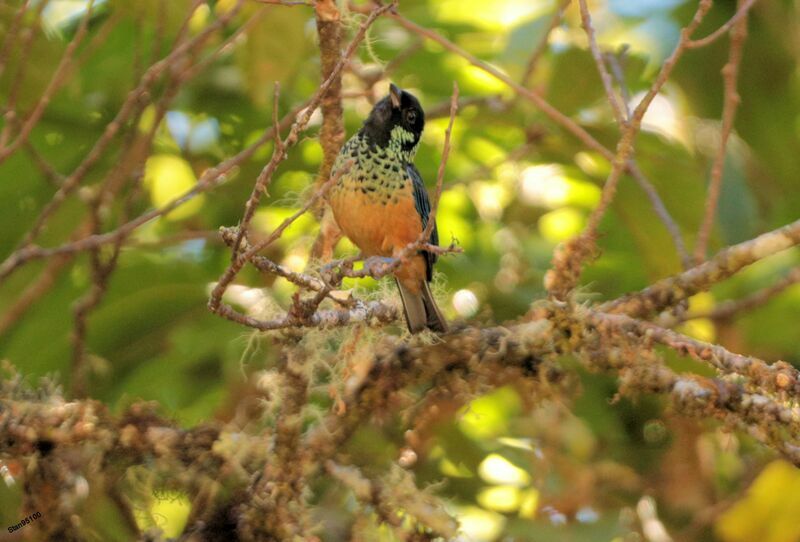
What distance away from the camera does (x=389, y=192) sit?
3.73 metres

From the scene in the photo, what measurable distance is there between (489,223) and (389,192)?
0.83 metres

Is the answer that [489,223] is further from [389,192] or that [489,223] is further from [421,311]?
[421,311]

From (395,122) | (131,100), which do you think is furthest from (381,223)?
(131,100)

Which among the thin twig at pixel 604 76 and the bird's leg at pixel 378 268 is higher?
the thin twig at pixel 604 76

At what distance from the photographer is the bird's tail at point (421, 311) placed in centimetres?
314

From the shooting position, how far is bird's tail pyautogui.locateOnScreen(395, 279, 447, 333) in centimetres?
314

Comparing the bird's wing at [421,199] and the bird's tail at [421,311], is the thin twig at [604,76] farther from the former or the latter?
the bird's wing at [421,199]

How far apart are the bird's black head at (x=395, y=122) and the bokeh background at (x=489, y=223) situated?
18cm

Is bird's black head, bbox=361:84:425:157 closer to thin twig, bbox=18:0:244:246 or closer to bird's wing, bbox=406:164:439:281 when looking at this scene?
bird's wing, bbox=406:164:439:281

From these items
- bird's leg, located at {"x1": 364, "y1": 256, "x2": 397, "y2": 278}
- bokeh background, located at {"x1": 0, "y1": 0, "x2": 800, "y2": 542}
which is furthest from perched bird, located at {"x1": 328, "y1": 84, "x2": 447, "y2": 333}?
bird's leg, located at {"x1": 364, "y1": 256, "x2": 397, "y2": 278}

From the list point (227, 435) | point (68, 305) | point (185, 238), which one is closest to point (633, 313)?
point (227, 435)

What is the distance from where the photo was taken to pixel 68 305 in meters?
4.08

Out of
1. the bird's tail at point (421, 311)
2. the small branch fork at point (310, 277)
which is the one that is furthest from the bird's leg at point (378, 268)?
the bird's tail at point (421, 311)

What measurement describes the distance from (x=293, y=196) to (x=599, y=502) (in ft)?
5.75
